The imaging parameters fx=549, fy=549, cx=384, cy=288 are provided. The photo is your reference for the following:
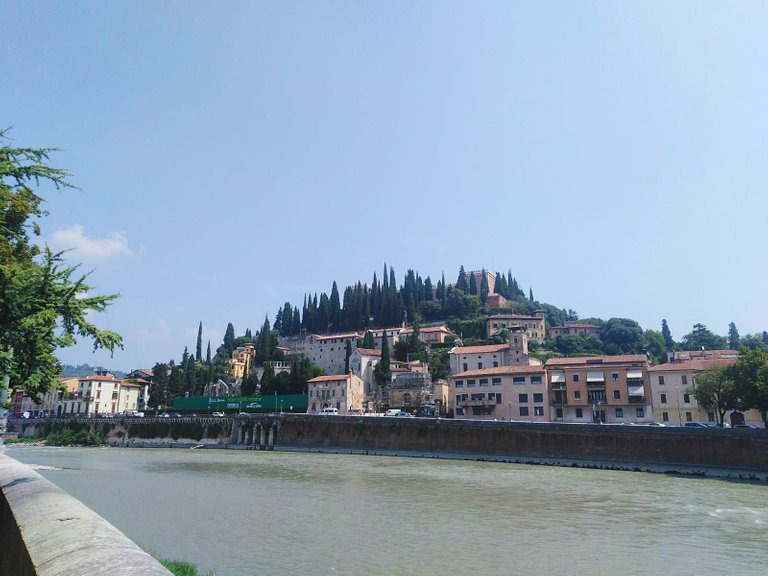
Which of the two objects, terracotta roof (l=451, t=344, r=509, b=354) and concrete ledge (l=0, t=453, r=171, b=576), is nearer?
concrete ledge (l=0, t=453, r=171, b=576)

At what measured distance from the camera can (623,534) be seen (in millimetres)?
19766

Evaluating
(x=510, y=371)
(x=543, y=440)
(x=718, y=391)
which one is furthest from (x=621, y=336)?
(x=543, y=440)

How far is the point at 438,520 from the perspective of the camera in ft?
71.5

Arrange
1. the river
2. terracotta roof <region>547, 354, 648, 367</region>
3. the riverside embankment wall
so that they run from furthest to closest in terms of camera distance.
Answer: terracotta roof <region>547, 354, 648, 367</region> < the riverside embankment wall < the river

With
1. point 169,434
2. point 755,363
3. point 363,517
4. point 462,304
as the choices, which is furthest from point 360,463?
point 462,304

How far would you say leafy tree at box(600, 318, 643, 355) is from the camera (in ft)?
417

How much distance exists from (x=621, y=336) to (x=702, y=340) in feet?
58.8

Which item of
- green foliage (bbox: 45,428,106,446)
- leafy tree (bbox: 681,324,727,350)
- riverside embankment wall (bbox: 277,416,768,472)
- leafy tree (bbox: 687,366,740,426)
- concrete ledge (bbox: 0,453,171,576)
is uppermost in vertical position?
leafy tree (bbox: 681,324,727,350)

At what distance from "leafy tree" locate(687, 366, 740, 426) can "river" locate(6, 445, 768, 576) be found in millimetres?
12329

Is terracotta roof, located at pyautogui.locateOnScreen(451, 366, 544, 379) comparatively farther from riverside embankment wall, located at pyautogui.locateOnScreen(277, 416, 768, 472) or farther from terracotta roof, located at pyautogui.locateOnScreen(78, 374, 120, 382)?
terracotta roof, located at pyautogui.locateOnScreen(78, 374, 120, 382)

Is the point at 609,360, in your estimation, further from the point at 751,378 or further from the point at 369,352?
the point at 369,352

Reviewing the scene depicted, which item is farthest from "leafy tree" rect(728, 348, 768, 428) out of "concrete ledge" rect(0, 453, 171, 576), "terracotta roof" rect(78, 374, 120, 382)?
"terracotta roof" rect(78, 374, 120, 382)

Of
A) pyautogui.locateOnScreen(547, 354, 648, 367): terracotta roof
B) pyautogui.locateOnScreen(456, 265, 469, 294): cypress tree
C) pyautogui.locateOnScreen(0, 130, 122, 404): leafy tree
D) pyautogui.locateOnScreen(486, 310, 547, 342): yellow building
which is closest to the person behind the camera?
pyautogui.locateOnScreen(0, 130, 122, 404): leafy tree

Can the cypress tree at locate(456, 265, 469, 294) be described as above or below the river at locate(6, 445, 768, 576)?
above
